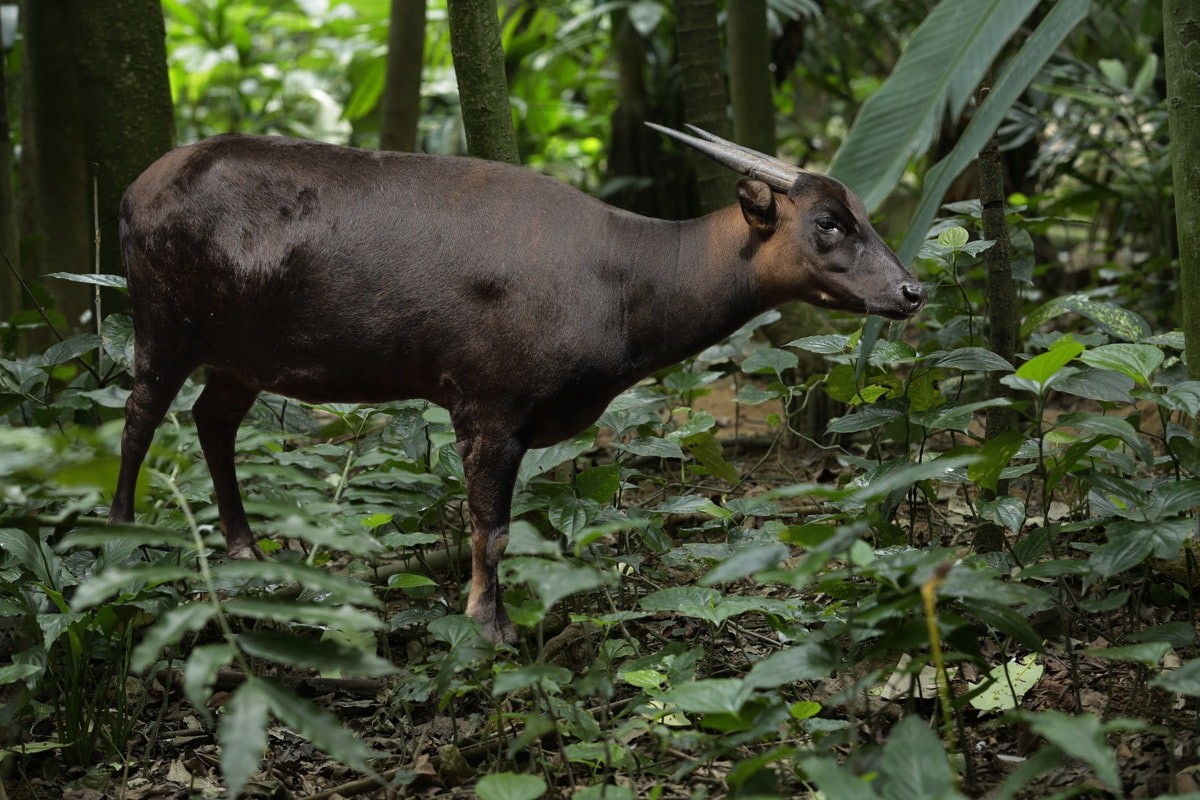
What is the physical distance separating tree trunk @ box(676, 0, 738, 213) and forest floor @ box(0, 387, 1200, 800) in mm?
2335

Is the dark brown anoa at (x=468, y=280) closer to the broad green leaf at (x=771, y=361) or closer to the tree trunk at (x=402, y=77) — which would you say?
the broad green leaf at (x=771, y=361)

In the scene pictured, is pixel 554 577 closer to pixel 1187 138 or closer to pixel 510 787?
pixel 510 787

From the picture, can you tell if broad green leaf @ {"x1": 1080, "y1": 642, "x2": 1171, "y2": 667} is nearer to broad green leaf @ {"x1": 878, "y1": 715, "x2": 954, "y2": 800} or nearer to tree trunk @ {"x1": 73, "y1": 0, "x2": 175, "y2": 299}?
broad green leaf @ {"x1": 878, "y1": 715, "x2": 954, "y2": 800}

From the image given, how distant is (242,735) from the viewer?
204 centimetres

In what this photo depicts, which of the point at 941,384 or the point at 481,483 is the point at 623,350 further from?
the point at 941,384

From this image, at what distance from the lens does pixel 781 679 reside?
2.52 m

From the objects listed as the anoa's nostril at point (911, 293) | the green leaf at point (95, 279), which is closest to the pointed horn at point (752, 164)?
the anoa's nostril at point (911, 293)

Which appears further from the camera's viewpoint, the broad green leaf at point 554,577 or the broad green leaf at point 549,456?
the broad green leaf at point 549,456

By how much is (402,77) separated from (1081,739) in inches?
203

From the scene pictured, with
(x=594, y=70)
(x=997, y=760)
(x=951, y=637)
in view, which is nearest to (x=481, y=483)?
(x=951, y=637)

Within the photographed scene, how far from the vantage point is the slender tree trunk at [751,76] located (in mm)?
6125

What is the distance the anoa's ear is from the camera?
346cm

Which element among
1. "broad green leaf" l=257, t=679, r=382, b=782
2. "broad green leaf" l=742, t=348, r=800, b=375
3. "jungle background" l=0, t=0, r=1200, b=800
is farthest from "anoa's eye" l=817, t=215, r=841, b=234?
"broad green leaf" l=257, t=679, r=382, b=782

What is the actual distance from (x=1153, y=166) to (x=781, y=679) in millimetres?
5818
